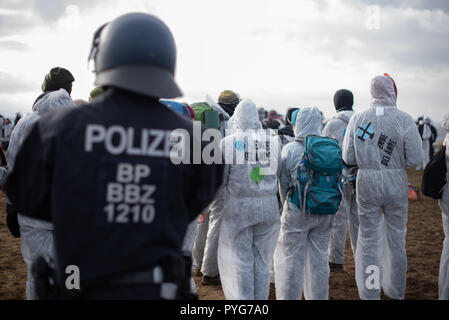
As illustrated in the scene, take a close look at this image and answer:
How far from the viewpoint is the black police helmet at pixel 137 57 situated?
1.71m

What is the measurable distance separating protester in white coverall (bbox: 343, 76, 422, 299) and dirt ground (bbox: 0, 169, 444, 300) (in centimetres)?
50

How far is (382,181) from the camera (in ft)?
14.0

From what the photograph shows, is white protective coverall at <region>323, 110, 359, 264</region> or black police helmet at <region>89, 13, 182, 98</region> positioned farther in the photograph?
white protective coverall at <region>323, 110, 359, 264</region>

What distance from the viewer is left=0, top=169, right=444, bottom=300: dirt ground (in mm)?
4723

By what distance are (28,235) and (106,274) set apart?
5.96ft

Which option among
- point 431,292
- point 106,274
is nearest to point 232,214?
point 106,274

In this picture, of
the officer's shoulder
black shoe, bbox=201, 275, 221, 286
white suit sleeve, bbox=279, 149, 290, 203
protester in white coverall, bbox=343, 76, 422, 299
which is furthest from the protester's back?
the officer's shoulder

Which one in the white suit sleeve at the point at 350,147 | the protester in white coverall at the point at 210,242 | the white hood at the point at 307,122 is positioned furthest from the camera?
the protester in white coverall at the point at 210,242

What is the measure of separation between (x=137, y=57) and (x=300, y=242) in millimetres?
2822

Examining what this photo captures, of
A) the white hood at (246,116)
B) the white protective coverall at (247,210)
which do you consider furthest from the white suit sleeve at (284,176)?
the white hood at (246,116)

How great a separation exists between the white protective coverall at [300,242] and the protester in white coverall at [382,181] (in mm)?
636

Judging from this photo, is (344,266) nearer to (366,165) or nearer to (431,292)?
(431,292)

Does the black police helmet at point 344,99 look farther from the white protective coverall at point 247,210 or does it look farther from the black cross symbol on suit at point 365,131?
the white protective coverall at point 247,210

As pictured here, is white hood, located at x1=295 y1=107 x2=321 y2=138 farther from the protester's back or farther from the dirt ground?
the dirt ground
